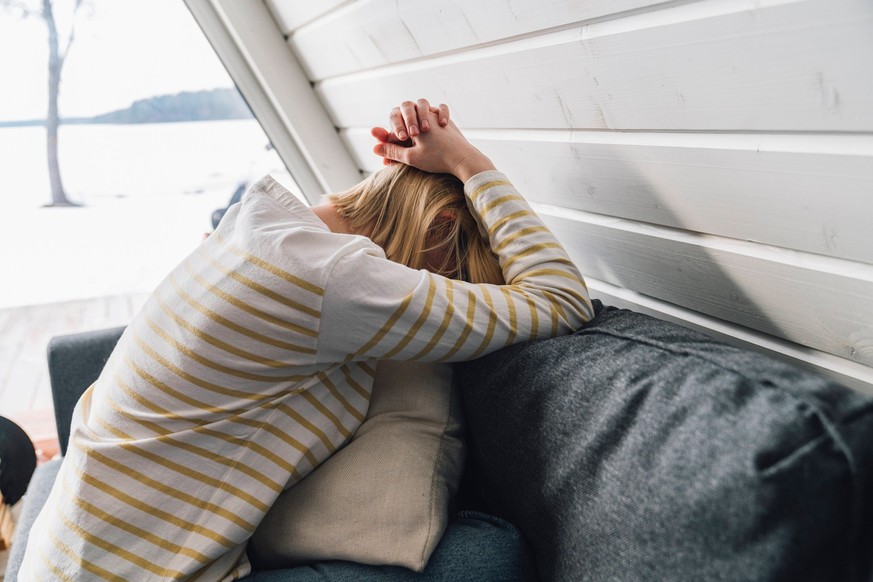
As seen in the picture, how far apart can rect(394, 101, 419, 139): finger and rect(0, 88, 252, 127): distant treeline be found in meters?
1.27

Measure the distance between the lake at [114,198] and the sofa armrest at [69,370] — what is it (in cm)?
76

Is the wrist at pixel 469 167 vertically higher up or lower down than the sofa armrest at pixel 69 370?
higher up

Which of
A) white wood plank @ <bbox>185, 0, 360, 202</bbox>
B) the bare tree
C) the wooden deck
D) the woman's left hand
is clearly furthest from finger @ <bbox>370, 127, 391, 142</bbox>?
the wooden deck

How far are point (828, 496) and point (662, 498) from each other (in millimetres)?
148

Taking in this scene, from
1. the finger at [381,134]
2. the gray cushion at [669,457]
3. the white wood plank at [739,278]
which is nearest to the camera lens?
the gray cushion at [669,457]

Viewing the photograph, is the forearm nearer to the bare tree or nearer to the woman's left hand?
the woman's left hand

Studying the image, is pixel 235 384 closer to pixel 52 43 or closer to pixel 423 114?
pixel 423 114

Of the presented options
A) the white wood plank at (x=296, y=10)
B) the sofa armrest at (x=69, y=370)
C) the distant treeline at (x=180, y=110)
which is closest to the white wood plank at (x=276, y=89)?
the white wood plank at (x=296, y=10)

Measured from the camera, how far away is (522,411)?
0.94 m

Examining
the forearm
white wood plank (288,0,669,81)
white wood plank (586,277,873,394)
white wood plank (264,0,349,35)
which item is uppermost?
white wood plank (264,0,349,35)

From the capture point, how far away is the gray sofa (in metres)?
0.59

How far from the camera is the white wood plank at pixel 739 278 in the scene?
0.85 metres

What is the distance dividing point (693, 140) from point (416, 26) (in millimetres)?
621

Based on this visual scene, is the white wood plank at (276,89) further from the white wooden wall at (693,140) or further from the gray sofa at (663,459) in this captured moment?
the gray sofa at (663,459)
